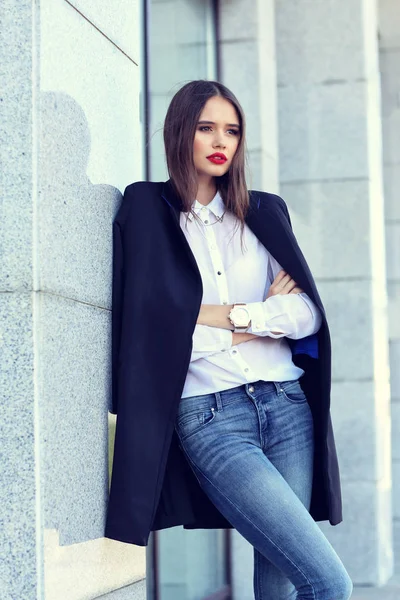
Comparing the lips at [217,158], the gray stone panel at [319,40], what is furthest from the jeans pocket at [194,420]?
the gray stone panel at [319,40]

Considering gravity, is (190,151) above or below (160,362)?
above


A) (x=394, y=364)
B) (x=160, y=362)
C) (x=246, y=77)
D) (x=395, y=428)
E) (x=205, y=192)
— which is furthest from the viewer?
(x=394, y=364)

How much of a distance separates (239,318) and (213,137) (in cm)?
69

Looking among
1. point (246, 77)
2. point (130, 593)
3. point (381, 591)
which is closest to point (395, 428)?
point (381, 591)

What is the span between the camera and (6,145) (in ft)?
10.7

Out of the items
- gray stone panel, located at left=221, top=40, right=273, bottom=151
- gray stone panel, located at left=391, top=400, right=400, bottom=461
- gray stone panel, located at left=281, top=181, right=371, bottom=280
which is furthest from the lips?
gray stone panel, located at left=391, top=400, right=400, bottom=461

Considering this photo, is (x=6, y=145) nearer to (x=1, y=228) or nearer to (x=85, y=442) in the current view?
(x=1, y=228)

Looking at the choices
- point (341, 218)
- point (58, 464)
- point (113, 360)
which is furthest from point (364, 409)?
point (58, 464)

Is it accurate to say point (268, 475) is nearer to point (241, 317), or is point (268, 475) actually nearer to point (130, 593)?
point (241, 317)

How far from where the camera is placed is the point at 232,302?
3879 millimetres

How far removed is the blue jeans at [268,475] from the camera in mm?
3453

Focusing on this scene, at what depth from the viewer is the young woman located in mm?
3553

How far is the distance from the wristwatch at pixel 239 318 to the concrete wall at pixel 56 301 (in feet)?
1.49

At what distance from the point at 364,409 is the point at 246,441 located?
15.1 feet
